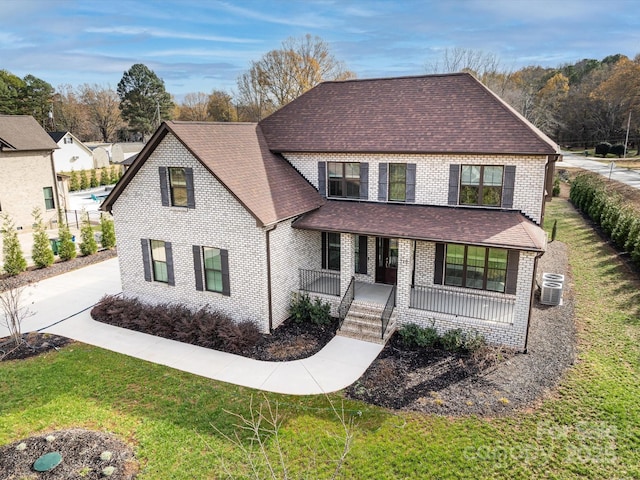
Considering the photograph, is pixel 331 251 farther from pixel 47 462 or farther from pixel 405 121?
pixel 47 462

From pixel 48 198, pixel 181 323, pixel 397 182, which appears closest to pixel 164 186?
pixel 181 323

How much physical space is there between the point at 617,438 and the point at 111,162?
71242mm

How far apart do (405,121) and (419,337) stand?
7.59 metres

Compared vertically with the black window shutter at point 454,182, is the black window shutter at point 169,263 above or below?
below

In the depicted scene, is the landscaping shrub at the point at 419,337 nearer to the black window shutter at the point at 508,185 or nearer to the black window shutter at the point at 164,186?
the black window shutter at the point at 508,185

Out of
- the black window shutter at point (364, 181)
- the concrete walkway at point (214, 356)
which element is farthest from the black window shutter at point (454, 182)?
the concrete walkway at point (214, 356)

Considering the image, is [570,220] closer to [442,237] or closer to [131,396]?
[442,237]

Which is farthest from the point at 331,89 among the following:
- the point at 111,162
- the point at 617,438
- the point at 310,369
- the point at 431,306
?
the point at 111,162

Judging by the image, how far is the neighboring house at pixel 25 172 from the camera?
2603 centimetres

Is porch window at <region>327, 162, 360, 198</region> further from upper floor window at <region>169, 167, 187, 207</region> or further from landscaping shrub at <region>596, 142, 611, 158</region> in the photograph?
landscaping shrub at <region>596, 142, 611, 158</region>

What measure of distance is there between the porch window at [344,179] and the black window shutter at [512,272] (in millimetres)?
5584

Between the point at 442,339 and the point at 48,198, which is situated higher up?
the point at 48,198

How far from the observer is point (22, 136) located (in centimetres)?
2736

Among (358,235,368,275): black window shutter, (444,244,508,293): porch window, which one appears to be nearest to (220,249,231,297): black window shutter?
(358,235,368,275): black window shutter
